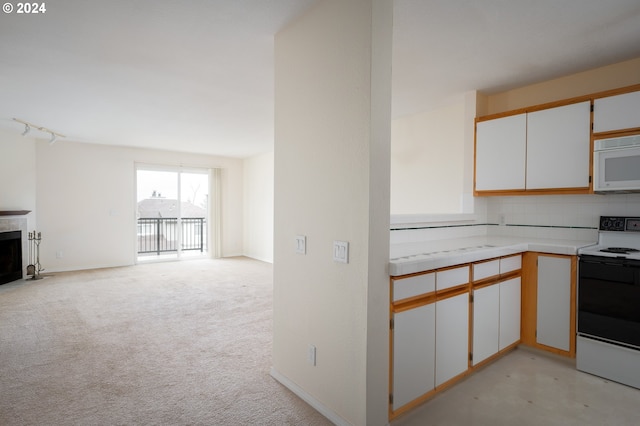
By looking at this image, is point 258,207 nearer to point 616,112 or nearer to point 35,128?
point 35,128

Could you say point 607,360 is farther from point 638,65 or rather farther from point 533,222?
point 638,65

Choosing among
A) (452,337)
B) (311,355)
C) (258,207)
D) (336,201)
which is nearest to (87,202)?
(258,207)

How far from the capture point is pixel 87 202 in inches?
257

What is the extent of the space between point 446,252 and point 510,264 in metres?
0.86

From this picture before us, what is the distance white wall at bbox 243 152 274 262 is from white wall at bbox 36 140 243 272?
6.02 ft

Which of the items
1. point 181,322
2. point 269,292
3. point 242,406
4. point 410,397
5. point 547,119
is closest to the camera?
point 410,397

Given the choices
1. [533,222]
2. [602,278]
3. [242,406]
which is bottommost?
[242,406]

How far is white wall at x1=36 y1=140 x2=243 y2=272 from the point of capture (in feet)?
20.2

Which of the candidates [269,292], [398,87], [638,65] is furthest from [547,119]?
[269,292]

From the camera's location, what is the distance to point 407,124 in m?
4.53

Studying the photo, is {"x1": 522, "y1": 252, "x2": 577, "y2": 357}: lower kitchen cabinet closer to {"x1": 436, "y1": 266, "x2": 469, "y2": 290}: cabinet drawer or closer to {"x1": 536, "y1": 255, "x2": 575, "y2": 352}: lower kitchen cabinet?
{"x1": 536, "y1": 255, "x2": 575, "y2": 352}: lower kitchen cabinet

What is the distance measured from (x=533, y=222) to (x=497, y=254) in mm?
1216

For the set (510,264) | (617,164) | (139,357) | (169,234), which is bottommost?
(139,357)

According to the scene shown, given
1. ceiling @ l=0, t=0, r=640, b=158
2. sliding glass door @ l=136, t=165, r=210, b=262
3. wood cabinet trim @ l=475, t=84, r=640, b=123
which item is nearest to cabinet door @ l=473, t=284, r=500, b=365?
wood cabinet trim @ l=475, t=84, r=640, b=123
